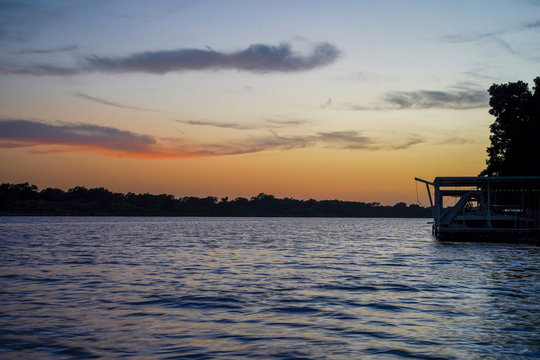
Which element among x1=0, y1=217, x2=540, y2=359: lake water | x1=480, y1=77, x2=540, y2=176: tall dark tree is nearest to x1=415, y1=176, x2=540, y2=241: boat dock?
x1=480, y1=77, x2=540, y2=176: tall dark tree

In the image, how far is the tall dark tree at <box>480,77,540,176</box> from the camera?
6322cm

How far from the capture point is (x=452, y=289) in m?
20.3

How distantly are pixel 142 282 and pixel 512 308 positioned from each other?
13.9 metres

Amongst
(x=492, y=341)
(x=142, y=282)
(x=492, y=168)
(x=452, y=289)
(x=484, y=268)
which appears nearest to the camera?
(x=492, y=341)

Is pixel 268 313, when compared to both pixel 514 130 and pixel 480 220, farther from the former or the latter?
pixel 514 130

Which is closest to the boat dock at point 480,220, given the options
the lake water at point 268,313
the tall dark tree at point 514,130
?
the tall dark tree at point 514,130

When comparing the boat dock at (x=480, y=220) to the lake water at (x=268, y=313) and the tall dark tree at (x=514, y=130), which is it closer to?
the tall dark tree at (x=514, y=130)

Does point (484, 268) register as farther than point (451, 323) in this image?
Yes

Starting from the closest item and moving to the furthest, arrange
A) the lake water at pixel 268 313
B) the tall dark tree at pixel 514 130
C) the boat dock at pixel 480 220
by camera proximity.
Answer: the lake water at pixel 268 313, the boat dock at pixel 480 220, the tall dark tree at pixel 514 130

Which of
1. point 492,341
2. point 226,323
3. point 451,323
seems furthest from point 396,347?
point 226,323

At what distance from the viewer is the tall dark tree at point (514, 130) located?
207 ft

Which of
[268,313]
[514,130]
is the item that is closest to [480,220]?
[514,130]

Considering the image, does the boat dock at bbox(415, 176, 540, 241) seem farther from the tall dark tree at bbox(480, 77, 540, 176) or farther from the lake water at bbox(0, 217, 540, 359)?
the lake water at bbox(0, 217, 540, 359)

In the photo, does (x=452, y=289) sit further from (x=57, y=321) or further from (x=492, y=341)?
(x=57, y=321)
